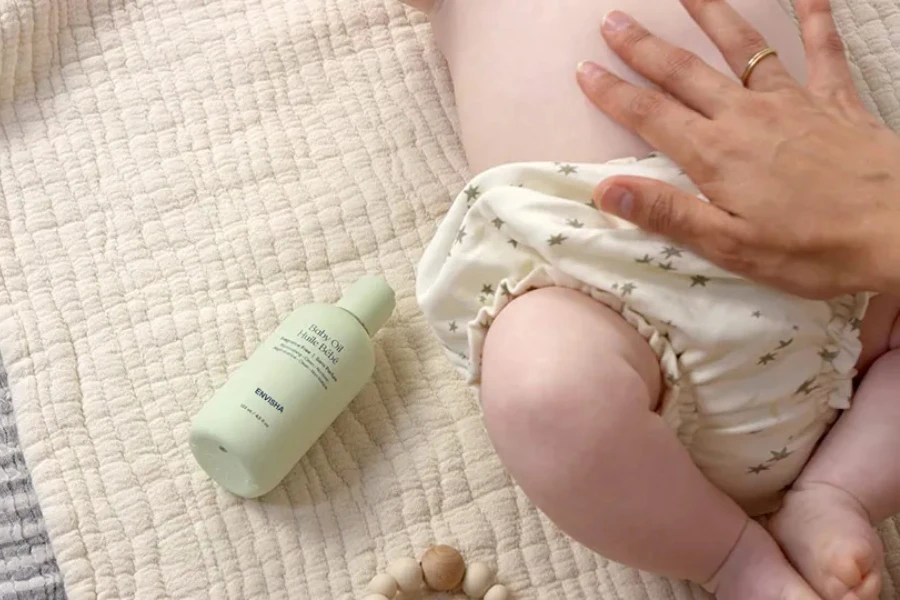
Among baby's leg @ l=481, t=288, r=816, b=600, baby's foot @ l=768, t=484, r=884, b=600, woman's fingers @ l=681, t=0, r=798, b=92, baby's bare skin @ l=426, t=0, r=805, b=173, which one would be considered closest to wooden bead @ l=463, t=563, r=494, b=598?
baby's leg @ l=481, t=288, r=816, b=600

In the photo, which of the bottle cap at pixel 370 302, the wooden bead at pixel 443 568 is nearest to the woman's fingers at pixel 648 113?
the bottle cap at pixel 370 302

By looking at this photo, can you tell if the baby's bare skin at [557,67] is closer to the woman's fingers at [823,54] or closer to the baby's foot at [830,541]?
the woman's fingers at [823,54]

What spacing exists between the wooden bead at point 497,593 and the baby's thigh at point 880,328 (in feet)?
1.12

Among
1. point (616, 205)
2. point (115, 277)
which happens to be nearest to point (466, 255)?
point (616, 205)

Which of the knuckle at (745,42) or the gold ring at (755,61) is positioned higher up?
the knuckle at (745,42)

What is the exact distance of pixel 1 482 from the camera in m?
0.88

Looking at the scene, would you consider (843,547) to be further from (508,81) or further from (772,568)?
(508,81)

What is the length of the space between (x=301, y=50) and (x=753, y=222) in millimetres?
569

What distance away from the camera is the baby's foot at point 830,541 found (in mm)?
661

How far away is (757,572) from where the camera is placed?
69 centimetres

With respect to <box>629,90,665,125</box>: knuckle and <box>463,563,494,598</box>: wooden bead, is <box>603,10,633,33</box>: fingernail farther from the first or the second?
<box>463,563,494,598</box>: wooden bead

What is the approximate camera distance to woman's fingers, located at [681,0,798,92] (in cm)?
71

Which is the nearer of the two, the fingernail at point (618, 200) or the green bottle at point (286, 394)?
the fingernail at point (618, 200)

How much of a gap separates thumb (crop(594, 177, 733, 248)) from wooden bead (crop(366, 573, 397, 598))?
357 millimetres
